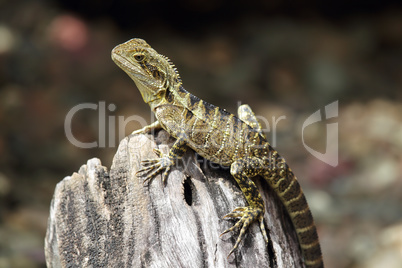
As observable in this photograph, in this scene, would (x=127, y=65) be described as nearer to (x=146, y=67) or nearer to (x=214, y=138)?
(x=146, y=67)

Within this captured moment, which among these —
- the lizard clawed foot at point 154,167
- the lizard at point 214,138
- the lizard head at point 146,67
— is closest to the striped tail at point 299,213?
the lizard at point 214,138

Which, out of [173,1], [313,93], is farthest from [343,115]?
[173,1]

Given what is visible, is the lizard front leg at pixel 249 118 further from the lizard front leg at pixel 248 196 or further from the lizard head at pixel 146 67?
the lizard head at pixel 146 67

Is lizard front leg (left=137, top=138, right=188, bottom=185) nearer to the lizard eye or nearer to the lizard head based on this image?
the lizard head

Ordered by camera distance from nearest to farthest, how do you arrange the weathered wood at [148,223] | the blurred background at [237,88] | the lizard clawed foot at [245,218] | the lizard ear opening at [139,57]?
1. the weathered wood at [148,223]
2. the lizard clawed foot at [245,218]
3. the lizard ear opening at [139,57]
4. the blurred background at [237,88]

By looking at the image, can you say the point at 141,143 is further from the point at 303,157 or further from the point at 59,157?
the point at 303,157
